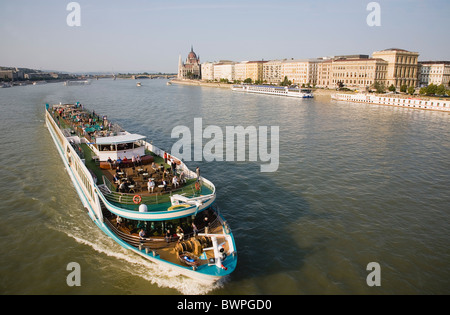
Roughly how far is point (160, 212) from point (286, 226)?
26.8 feet

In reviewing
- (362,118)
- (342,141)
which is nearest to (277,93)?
(362,118)

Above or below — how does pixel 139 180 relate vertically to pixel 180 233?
above

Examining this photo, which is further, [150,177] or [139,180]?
[150,177]

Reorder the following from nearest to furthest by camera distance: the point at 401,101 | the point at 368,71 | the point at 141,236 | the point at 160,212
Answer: the point at 160,212 → the point at 141,236 → the point at 401,101 → the point at 368,71

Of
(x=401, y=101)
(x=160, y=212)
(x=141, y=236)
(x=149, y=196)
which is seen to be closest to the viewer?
(x=160, y=212)

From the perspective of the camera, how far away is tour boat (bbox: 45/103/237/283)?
43.1ft

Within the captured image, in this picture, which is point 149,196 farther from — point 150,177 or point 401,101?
point 401,101

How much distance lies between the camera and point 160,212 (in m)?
14.0

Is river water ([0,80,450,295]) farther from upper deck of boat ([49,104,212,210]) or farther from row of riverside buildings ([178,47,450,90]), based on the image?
row of riverside buildings ([178,47,450,90])

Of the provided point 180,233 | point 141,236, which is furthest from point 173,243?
point 141,236

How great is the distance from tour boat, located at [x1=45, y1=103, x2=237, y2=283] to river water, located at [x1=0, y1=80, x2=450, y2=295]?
45.0 inches

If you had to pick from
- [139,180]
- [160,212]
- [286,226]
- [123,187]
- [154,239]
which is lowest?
[286,226]

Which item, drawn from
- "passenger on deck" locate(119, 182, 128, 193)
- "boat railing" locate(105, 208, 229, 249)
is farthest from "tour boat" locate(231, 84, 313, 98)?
"boat railing" locate(105, 208, 229, 249)

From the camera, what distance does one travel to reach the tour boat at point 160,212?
13.1 m
